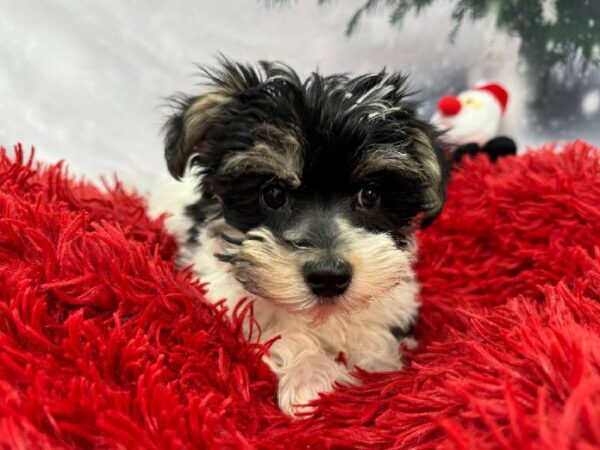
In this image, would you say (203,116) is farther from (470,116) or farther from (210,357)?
(470,116)

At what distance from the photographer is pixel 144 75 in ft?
9.47

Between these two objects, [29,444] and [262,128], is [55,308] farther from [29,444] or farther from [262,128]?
[262,128]

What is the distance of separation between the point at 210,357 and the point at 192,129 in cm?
70

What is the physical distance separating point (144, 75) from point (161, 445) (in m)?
2.22

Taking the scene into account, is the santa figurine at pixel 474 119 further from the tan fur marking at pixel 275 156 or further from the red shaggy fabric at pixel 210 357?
the tan fur marking at pixel 275 156


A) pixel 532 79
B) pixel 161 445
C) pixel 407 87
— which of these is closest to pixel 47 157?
pixel 407 87

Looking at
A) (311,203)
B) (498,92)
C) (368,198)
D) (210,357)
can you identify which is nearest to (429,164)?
(368,198)

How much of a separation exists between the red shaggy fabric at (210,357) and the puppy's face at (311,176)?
185 mm

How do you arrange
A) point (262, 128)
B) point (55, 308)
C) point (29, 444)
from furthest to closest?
1. point (262, 128)
2. point (55, 308)
3. point (29, 444)

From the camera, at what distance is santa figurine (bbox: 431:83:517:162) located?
2859 mm

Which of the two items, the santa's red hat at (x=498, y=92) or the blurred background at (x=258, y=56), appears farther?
the santa's red hat at (x=498, y=92)

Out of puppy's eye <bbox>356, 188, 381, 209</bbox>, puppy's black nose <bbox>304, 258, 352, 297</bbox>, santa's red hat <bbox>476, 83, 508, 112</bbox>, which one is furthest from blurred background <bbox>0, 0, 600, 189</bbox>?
A: puppy's black nose <bbox>304, 258, 352, 297</bbox>

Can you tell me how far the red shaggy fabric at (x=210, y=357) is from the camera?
0.97 meters

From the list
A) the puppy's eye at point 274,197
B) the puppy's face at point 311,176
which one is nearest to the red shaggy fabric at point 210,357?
the puppy's face at point 311,176
